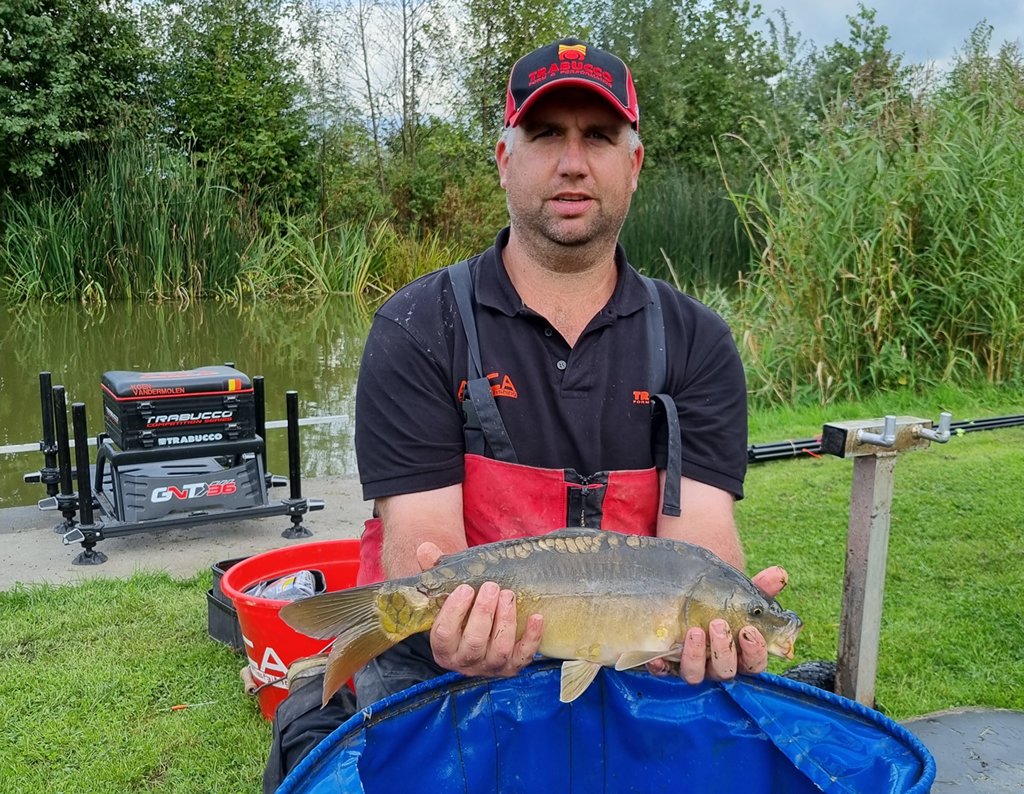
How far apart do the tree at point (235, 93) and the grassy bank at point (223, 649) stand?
1381 centimetres

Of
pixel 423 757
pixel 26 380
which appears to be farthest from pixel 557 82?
pixel 26 380

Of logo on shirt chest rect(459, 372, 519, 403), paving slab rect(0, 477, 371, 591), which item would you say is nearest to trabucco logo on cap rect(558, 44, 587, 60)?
logo on shirt chest rect(459, 372, 519, 403)

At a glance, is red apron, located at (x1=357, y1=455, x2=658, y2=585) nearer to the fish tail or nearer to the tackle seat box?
the fish tail

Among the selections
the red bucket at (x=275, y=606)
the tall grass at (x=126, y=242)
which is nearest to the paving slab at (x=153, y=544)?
the red bucket at (x=275, y=606)

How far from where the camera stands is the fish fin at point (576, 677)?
1700 millimetres

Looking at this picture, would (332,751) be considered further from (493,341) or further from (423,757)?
(493,341)

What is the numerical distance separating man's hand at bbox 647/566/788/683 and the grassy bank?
128 cm

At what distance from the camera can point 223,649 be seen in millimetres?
3168

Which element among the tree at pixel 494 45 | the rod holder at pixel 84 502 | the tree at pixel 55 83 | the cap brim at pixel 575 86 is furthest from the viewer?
the tree at pixel 494 45

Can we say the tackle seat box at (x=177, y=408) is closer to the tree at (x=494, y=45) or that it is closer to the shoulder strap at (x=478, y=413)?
the shoulder strap at (x=478, y=413)

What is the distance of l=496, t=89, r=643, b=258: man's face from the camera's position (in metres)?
2.16

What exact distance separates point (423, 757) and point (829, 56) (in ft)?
82.1

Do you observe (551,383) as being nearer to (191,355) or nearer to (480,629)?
(480,629)

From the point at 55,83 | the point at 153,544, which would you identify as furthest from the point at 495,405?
the point at 55,83
